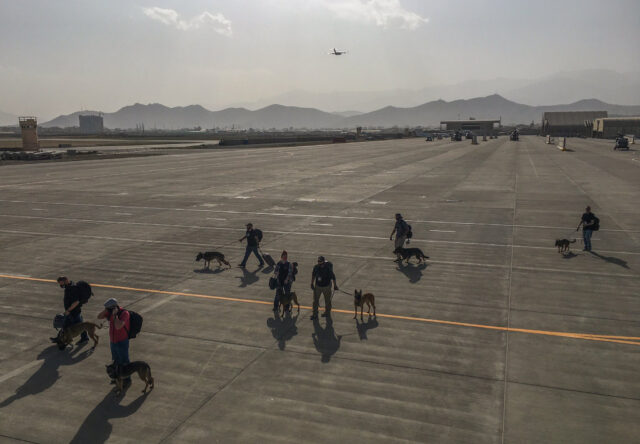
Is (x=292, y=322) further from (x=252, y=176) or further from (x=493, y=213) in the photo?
(x=252, y=176)

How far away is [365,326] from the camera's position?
40.2ft

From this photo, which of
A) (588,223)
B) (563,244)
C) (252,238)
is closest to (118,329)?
(252,238)

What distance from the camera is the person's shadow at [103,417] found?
7840 mm

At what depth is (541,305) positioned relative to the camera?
1367cm

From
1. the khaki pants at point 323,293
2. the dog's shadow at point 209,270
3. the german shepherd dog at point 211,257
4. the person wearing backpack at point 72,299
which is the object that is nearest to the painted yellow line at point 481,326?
the khaki pants at point 323,293

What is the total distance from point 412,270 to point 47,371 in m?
11.7

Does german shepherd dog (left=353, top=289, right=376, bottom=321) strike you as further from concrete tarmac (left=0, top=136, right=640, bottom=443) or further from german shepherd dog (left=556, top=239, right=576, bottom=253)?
german shepherd dog (left=556, top=239, right=576, bottom=253)

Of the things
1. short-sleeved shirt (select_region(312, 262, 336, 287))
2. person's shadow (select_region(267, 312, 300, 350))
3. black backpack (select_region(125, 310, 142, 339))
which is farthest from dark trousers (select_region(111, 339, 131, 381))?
short-sleeved shirt (select_region(312, 262, 336, 287))

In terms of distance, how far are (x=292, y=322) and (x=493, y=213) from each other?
19868 millimetres

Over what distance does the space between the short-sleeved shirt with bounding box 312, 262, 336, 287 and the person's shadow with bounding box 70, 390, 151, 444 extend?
4963 mm

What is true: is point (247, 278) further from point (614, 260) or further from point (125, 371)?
point (614, 260)

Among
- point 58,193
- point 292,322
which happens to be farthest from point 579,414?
point 58,193

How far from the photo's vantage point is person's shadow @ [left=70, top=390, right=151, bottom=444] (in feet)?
25.7

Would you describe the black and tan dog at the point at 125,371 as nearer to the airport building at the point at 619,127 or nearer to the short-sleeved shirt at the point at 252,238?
the short-sleeved shirt at the point at 252,238
